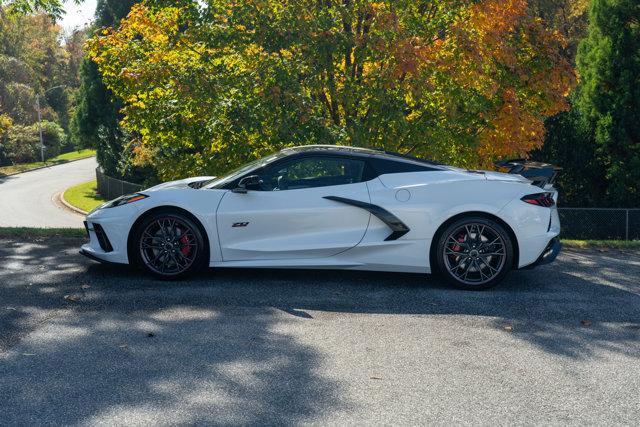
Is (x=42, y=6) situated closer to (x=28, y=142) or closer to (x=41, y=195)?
(x=41, y=195)

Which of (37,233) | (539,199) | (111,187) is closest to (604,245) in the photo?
(539,199)

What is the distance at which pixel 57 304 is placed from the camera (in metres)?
6.58

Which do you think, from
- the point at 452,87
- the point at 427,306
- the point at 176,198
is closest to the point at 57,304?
the point at 176,198

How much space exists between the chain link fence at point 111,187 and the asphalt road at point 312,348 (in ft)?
89.0

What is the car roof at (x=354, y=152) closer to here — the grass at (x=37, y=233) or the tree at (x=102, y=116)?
the grass at (x=37, y=233)

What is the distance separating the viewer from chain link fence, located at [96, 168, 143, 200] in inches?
1399

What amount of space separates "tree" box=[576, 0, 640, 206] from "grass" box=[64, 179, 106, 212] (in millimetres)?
24713

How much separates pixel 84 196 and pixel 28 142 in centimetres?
2780

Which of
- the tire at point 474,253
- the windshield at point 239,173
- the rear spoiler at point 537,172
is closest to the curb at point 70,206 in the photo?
the windshield at point 239,173

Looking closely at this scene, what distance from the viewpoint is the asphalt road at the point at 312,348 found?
4434mm

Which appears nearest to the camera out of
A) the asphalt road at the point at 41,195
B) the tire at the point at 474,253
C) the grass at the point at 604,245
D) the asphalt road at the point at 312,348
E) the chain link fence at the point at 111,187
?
the asphalt road at the point at 312,348

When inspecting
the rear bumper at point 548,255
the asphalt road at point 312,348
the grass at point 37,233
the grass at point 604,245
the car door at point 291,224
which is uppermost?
the car door at point 291,224

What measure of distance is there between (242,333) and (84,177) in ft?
167

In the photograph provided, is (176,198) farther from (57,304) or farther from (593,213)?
(593,213)
